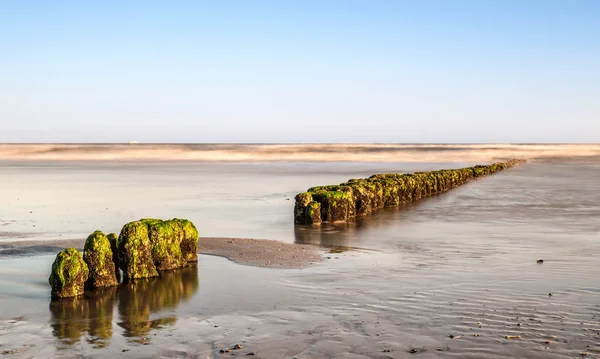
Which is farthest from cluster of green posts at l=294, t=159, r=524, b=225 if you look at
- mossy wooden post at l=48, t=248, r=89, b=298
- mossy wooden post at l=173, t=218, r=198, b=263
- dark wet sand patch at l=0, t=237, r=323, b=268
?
mossy wooden post at l=48, t=248, r=89, b=298

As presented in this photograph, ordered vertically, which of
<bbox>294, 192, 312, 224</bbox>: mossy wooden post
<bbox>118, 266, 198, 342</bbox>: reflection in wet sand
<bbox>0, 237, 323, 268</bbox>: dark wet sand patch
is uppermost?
<bbox>294, 192, 312, 224</bbox>: mossy wooden post

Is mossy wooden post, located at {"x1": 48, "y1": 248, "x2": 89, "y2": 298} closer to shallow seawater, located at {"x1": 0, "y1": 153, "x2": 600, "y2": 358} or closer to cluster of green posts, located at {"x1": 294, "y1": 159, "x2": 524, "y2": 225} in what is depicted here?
shallow seawater, located at {"x1": 0, "y1": 153, "x2": 600, "y2": 358}

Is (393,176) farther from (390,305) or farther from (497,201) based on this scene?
(390,305)

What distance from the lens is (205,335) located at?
932 centimetres

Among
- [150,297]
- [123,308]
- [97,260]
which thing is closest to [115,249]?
[97,260]

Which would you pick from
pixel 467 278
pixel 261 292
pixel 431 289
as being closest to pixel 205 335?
pixel 261 292

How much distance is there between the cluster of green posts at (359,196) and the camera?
22.1 metres

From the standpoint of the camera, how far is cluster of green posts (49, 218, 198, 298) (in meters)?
11.6

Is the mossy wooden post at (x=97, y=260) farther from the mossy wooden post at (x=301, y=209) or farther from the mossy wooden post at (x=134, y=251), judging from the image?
the mossy wooden post at (x=301, y=209)

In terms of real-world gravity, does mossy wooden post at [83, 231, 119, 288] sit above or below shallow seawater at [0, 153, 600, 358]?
above

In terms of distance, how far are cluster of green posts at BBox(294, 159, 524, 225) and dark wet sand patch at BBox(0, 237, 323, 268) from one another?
155 inches

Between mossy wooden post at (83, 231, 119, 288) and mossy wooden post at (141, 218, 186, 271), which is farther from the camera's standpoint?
mossy wooden post at (141, 218, 186, 271)

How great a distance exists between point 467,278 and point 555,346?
4.32m

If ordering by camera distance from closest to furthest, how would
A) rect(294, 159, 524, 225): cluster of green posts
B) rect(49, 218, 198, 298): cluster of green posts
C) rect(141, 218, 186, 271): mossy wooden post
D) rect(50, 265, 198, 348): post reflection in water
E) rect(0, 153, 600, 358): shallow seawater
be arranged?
rect(0, 153, 600, 358): shallow seawater < rect(50, 265, 198, 348): post reflection in water < rect(49, 218, 198, 298): cluster of green posts < rect(141, 218, 186, 271): mossy wooden post < rect(294, 159, 524, 225): cluster of green posts
